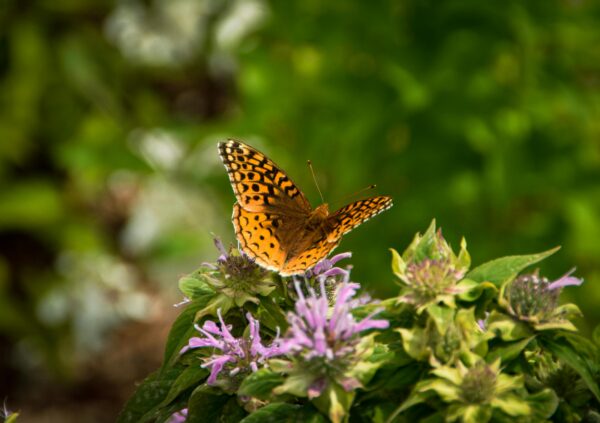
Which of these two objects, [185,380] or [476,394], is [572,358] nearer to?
[476,394]

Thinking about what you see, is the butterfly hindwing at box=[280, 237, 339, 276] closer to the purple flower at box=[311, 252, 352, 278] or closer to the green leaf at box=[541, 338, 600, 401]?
the purple flower at box=[311, 252, 352, 278]

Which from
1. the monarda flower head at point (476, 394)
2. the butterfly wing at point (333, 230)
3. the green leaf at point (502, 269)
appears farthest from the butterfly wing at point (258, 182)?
the monarda flower head at point (476, 394)

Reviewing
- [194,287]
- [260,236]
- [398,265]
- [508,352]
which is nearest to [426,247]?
[398,265]

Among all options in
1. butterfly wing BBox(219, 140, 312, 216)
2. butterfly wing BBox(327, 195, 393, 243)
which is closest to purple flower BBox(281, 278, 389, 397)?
butterfly wing BBox(327, 195, 393, 243)

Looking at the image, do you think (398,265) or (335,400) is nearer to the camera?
(335,400)

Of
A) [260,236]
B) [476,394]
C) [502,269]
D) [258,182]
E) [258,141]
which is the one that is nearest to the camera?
[476,394]

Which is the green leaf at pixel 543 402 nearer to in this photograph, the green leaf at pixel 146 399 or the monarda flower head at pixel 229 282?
the monarda flower head at pixel 229 282
